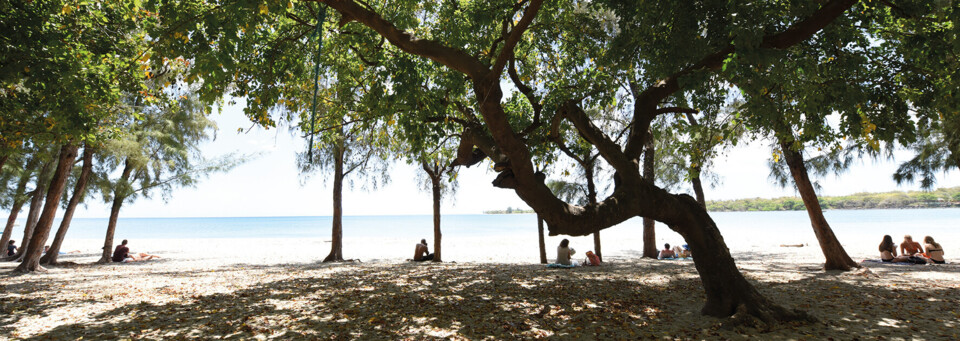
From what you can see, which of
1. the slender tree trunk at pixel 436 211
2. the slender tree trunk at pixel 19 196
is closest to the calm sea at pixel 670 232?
Answer: the slender tree trunk at pixel 436 211

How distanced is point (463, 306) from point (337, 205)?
31.7 ft

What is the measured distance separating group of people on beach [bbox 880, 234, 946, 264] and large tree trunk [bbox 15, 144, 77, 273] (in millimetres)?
19598

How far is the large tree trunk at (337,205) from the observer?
14.4m

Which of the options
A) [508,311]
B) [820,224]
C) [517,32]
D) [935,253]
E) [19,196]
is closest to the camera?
[517,32]

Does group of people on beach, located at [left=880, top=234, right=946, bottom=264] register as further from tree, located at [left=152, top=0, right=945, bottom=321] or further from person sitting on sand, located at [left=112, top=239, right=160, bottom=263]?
person sitting on sand, located at [left=112, top=239, right=160, bottom=263]

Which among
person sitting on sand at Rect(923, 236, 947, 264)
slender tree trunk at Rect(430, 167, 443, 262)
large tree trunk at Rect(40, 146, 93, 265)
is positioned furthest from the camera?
slender tree trunk at Rect(430, 167, 443, 262)

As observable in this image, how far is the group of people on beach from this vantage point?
10.6 m

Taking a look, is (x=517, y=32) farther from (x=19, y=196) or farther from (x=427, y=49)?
(x=19, y=196)

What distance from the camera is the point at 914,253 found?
1112cm

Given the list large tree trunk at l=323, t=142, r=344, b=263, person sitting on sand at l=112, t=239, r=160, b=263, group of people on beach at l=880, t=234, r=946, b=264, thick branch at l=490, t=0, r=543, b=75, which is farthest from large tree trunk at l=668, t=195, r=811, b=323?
person sitting on sand at l=112, t=239, r=160, b=263

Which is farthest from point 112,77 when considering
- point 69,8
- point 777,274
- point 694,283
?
point 777,274

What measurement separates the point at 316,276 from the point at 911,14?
33.2 ft

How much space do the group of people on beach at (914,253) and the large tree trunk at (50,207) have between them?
64.3 feet

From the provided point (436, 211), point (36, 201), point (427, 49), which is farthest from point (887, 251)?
point (36, 201)
